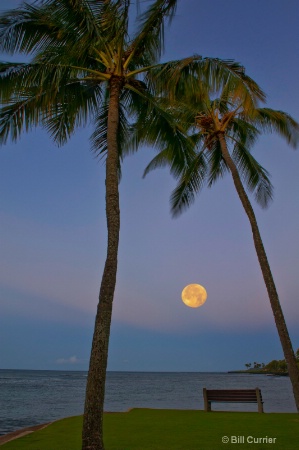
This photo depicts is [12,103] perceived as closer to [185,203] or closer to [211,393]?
[185,203]

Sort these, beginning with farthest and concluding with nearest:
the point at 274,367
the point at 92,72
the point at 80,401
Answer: the point at 274,367 → the point at 80,401 → the point at 92,72

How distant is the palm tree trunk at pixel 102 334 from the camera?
610 cm

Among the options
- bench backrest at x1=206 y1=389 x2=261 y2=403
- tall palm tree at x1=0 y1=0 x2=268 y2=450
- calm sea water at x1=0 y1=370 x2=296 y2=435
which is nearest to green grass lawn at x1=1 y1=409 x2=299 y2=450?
bench backrest at x1=206 y1=389 x2=261 y2=403

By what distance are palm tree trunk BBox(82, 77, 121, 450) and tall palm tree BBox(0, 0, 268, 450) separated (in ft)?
0.07

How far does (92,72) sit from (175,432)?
8598mm

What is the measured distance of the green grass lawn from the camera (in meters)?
8.60

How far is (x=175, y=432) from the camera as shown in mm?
10383

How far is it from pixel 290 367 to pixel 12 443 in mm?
6563

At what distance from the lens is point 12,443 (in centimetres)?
923

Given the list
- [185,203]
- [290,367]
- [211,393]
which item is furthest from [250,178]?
[211,393]

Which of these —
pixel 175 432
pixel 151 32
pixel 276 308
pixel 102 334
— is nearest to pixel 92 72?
pixel 151 32

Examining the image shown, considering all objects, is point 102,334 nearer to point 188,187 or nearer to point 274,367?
point 188,187

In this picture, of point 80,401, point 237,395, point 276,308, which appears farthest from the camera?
point 80,401

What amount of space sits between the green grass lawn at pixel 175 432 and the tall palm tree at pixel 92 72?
3978 millimetres
